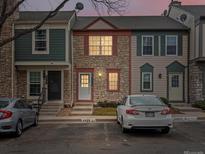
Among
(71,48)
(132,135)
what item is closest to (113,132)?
(132,135)

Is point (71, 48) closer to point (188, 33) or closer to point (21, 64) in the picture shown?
point (21, 64)

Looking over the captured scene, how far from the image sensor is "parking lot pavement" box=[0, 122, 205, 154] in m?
12.4

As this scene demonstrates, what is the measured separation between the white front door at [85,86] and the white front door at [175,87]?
20.8 ft

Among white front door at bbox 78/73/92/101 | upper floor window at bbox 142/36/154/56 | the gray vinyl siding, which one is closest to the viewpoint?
the gray vinyl siding

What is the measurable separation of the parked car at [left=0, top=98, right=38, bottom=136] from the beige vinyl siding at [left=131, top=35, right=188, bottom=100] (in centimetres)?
1542

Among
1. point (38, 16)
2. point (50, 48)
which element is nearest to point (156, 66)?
point (50, 48)

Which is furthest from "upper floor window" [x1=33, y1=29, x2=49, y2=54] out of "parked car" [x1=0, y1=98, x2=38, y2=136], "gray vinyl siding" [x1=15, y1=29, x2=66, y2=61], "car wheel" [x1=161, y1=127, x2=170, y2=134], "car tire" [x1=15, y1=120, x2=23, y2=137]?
"car wheel" [x1=161, y1=127, x2=170, y2=134]

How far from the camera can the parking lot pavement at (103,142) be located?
487 inches

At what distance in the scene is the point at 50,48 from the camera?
1157 inches

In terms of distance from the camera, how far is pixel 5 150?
12.7m

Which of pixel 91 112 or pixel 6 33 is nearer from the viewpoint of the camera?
pixel 91 112

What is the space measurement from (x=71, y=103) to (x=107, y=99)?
122 inches

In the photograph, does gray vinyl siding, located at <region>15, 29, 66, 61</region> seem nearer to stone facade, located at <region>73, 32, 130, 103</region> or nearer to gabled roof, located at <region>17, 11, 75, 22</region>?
gabled roof, located at <region>17, 11, 75, 22</region>

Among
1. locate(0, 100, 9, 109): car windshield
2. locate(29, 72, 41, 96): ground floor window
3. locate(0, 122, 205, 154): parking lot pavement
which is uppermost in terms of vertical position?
locate(29, 72, 41, 96): ground floor window
